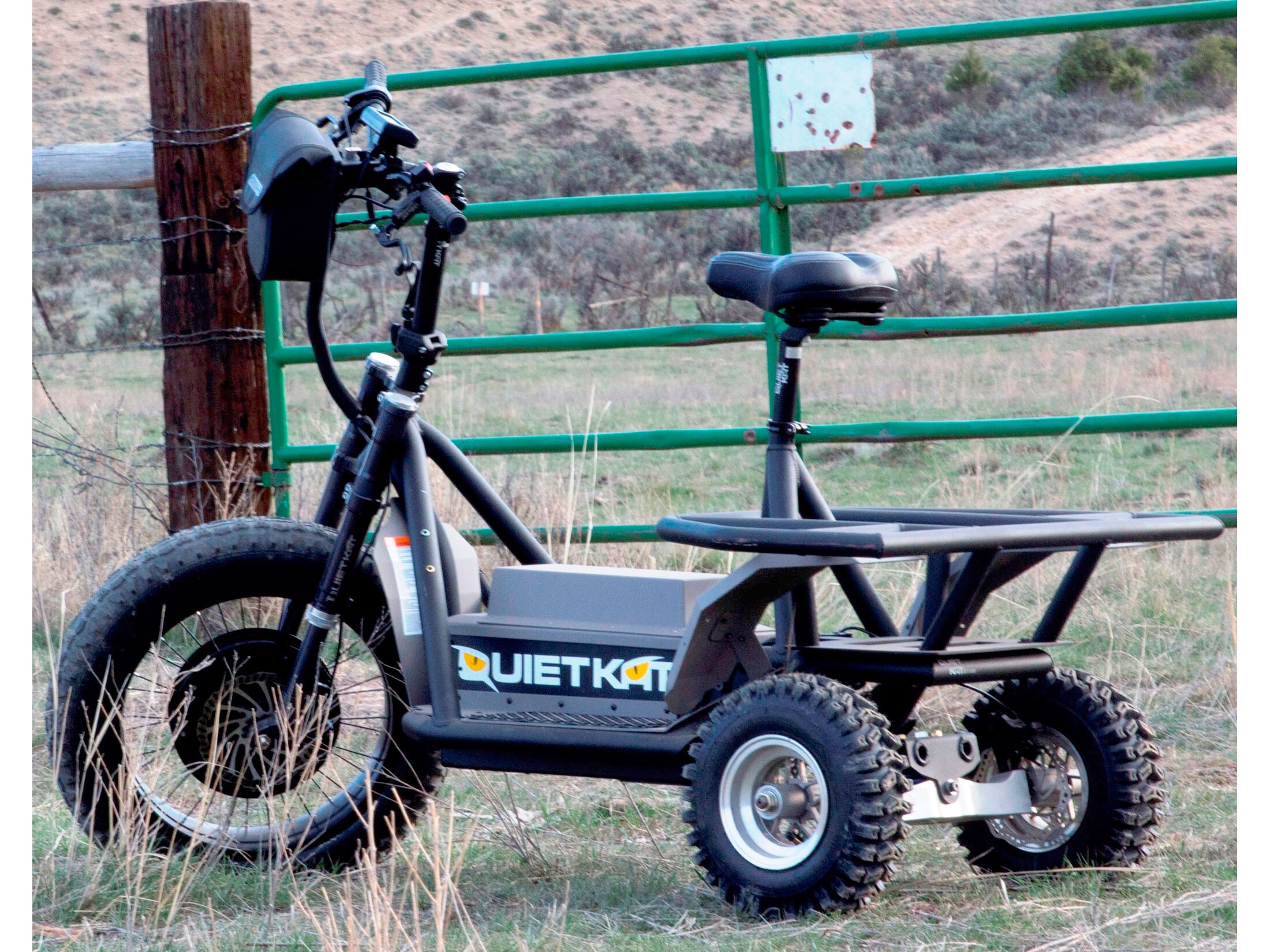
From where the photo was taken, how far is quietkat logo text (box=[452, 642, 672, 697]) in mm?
3209

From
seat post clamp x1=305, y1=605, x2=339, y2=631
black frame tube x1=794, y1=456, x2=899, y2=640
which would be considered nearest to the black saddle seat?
black frame tube x1=794, y1=456, x2=899, y2=640

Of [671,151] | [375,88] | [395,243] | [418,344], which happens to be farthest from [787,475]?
[671,151]

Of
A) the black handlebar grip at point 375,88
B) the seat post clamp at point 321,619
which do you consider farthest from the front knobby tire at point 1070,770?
the black handlebar grip at point 375,88

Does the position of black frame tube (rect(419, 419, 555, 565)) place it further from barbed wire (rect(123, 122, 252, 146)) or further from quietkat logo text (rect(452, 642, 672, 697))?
barbed wire (rect(123, 122, 252, 146))

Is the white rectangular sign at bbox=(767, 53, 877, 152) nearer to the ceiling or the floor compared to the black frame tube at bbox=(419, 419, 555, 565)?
nearer to the ceiling

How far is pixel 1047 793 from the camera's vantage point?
321 cm

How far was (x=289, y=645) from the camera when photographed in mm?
3414

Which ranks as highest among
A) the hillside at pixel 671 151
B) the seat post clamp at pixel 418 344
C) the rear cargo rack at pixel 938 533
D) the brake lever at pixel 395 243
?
the hillside at pixel 671 151

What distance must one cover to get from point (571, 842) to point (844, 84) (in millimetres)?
2751

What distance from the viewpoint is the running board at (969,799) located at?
2975mm

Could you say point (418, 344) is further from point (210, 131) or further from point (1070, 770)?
point (210, 131)

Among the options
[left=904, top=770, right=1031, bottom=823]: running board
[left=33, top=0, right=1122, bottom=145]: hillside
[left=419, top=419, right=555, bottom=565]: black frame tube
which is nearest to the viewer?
[left=904, top=770, right=1031, bottom=823]: running board

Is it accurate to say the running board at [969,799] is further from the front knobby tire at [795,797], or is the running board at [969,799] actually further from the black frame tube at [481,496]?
the black frame tube at [481,496]

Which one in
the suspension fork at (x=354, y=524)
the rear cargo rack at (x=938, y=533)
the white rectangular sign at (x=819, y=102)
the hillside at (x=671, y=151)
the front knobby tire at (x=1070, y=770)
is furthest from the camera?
the hillside at (x=671, y=151)
